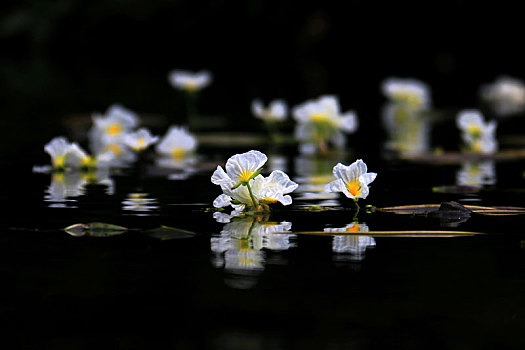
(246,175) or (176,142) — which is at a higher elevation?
(176,142)

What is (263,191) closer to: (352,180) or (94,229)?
(352,180)

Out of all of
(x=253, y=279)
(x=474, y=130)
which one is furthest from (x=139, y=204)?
(x=474, y=130)

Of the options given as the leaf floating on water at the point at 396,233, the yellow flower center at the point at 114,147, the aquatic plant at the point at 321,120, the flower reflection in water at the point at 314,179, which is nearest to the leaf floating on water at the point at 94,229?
the leaf floating on water at the point at 396,233

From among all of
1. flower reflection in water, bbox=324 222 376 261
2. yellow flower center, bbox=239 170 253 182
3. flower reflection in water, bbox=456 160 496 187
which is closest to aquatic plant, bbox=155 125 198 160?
flower reflection in water, bbox=456 160 496 187

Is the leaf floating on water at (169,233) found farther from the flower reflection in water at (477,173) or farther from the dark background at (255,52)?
the dark background at (255,52)

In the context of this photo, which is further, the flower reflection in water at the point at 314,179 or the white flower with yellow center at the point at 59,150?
the white flower with yellow center at the point at 59,150

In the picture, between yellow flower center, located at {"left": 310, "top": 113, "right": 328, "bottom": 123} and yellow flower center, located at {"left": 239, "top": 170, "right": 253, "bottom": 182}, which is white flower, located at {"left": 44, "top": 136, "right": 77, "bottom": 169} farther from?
yellow flower center, located at {"left": 239, "top": 170, "right": 253, "bottom": 182}

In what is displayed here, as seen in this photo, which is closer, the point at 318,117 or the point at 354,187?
the point at 354,187
